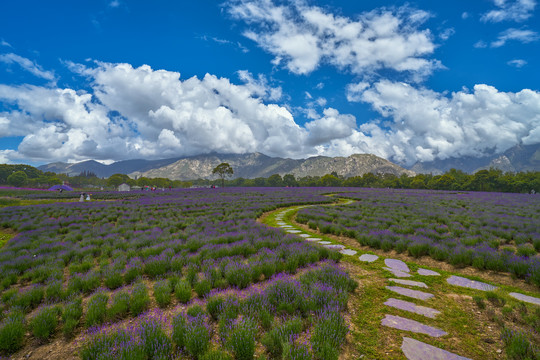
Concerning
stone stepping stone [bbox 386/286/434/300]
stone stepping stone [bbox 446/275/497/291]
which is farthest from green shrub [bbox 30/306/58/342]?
stone stepping stone [bbox 446/275/497/291]

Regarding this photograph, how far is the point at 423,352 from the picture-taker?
10.3ft

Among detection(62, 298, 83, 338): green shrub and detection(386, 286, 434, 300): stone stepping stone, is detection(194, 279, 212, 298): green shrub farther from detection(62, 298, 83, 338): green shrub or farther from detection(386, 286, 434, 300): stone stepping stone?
detection(386, 286, 434, 300): stone stepping stone

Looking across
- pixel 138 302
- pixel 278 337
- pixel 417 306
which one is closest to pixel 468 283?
pixel 417 306

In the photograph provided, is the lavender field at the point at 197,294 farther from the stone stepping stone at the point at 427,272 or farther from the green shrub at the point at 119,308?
the stone stepping stone at the point at 427,272

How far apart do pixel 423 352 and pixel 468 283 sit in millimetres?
3814

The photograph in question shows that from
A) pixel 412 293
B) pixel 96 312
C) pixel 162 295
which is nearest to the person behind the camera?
pixel 96 312

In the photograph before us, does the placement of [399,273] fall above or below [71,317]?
below

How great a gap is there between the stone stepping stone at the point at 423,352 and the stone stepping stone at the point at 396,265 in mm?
3671

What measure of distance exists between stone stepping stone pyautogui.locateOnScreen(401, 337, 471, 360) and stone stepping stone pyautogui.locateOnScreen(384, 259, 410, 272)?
3.67m

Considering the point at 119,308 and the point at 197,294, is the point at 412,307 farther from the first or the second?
the point at 119,308

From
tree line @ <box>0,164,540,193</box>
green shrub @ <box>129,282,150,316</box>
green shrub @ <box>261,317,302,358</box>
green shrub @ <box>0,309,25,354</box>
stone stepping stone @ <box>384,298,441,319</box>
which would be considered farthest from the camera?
tree line @ <box>0,164,540,193</box>

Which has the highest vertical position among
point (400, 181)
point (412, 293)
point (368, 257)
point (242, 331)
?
point (242, 331)

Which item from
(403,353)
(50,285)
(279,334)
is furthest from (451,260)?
(50,285)

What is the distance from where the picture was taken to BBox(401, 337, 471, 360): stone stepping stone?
119 inches
